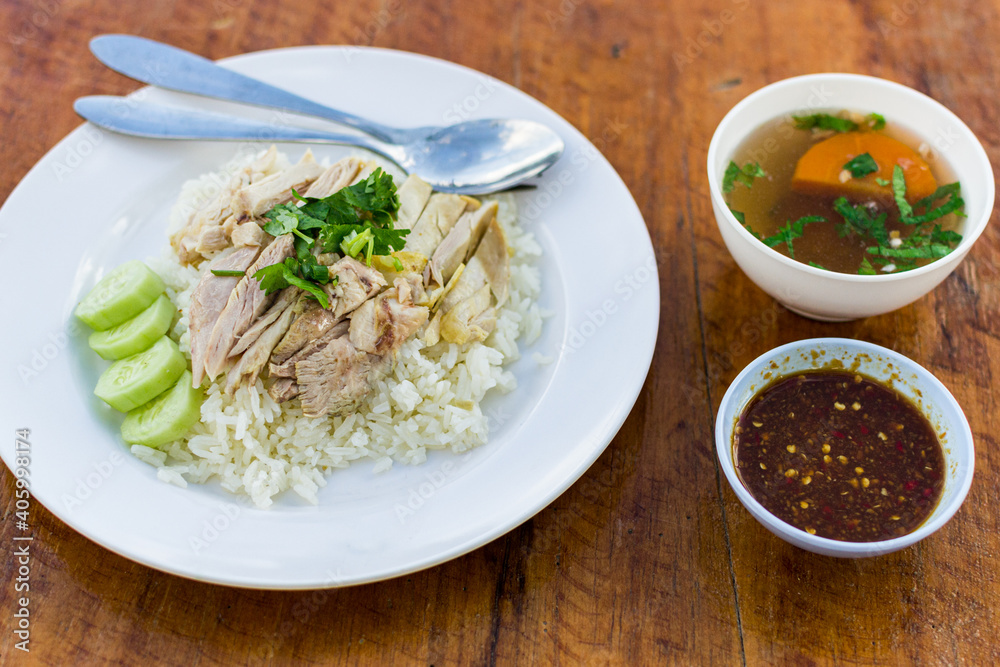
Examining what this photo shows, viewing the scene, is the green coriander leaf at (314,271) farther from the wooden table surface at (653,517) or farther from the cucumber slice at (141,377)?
the wooden table surface at (653,517)

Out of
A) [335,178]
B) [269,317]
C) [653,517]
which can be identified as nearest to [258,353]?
[269,317]

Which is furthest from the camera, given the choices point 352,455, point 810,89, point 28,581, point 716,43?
point 716,43

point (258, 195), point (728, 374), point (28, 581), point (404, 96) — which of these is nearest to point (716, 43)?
point (404, 96)

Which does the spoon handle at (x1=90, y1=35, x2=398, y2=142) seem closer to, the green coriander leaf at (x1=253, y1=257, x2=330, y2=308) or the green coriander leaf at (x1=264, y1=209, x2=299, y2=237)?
the green coriander leaf at (x1=264, y1=209, x2=299, y2=237)

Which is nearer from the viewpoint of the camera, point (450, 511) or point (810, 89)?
point (450, 511)

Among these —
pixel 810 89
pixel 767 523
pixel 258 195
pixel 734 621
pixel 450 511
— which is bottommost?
pixel 734 621

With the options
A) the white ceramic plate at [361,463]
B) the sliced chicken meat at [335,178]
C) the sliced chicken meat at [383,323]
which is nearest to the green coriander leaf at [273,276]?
the sliced chicken meat at [383,323]

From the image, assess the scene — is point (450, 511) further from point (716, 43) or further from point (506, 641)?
point (716, 43)
